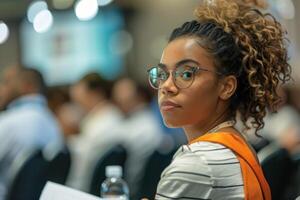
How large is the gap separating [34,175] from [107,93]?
8.75 ft

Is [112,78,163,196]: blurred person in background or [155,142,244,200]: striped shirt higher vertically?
[112,78,163,196]: blurred person in background

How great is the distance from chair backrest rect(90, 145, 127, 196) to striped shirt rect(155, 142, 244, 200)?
2715mm

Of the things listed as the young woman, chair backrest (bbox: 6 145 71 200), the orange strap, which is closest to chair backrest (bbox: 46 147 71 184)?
chair backrest (bbox: 6 145 71 200)

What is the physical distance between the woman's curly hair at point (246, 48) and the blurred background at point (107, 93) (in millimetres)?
364

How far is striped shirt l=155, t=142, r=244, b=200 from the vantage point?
170cm

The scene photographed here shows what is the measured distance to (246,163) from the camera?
1.82 meters

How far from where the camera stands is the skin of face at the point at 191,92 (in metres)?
1.84

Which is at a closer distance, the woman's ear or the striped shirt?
the striped shirt

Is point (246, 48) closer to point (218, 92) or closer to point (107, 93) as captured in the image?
point (218, 92)

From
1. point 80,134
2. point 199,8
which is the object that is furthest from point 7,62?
point 199,8

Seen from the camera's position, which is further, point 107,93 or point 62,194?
point 107,93

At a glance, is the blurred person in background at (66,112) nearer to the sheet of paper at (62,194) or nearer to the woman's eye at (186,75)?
the sheet of paper at (62,194)

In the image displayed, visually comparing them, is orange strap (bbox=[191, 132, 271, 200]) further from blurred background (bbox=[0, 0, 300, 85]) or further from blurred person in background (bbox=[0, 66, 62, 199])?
blurred background (bbox=[0, 0, 300, 85])

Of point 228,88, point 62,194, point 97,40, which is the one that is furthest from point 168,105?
point 97,40
